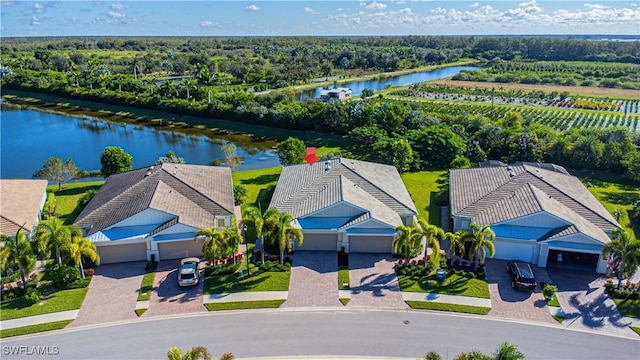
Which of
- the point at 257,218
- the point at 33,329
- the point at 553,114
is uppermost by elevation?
the point at 553,114

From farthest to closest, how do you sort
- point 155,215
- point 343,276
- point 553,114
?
point 553,114, point 155,215, point 343,276

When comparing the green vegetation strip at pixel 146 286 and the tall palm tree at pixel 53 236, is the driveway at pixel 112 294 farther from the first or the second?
the tall palm tree at pixel 53 236

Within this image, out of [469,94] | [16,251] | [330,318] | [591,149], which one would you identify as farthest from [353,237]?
[469,94]

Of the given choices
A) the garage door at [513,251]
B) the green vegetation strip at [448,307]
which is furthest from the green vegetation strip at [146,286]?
the garage door at [513,251]

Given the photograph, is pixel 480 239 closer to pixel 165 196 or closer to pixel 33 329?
pixel 165 196

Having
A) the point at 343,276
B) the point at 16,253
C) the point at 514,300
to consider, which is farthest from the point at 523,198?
the point at 16,253

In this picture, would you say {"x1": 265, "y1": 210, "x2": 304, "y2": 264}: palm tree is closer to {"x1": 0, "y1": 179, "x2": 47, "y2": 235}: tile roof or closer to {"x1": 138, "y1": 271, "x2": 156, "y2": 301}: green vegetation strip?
{"x1": 138, "y1": 271, "x2": 156, "y2": 301}: green vegetation strip

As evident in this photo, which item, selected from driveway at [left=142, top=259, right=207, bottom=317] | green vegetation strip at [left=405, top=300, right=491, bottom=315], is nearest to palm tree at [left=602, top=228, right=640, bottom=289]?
green vegetation strip at [left=405, top=300, right=491, bottom=315]
